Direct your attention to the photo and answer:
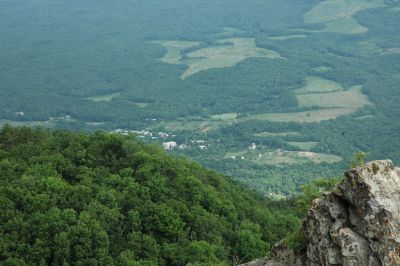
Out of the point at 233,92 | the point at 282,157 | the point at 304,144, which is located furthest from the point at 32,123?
the point at 304,144

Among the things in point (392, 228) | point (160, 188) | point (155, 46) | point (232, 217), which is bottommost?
point (155, 46)

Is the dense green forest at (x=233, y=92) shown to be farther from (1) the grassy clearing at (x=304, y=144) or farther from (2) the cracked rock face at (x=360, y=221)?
(2) the cracked rock face at (x=360, y=221)

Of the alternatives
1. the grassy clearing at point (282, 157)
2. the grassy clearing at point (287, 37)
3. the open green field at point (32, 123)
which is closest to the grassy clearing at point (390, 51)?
the grassy clearing at point (287, 37)

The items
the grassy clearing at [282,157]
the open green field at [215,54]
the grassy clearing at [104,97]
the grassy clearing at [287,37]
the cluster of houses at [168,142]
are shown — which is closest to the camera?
the grassy clearing at [282,157]

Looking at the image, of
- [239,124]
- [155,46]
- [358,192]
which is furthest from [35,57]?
[358,192]

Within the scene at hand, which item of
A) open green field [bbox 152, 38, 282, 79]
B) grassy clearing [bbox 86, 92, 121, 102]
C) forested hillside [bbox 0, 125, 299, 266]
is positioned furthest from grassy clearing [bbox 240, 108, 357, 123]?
forested hillside [bbox 0, 125, 299, 266]

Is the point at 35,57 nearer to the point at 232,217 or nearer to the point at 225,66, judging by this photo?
the point at 225,66

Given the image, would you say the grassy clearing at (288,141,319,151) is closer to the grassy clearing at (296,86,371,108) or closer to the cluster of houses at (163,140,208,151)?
the cluster of houses at (163,140,208,151)
